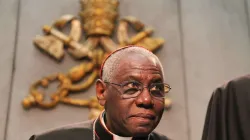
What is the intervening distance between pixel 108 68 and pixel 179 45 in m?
1.26

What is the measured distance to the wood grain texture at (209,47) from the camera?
2590mm

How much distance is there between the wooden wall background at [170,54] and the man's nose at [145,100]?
1.12 metres

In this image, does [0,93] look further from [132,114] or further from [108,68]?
[132,114]

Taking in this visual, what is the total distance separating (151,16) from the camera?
9.16 feet

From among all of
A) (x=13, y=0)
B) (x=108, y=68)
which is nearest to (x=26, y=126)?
(x=13, y=0)

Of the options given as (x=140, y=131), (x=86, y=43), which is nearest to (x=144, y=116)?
(x=140, y=131)

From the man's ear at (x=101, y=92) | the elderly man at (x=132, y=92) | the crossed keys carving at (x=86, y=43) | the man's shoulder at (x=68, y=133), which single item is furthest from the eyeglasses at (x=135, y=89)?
the crossed keys carving at (x=86, y=43)

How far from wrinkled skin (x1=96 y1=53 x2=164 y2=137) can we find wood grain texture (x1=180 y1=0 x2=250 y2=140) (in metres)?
1.11

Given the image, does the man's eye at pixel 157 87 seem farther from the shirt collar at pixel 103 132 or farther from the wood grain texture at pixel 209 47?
the wood grain texture at pixel 209 47

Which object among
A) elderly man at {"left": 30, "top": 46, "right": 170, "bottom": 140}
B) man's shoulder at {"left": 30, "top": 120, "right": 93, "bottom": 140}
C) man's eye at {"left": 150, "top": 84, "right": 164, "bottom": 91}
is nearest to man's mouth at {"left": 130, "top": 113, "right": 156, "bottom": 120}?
elderly man at {"left": 30, "top": 46, "right": 170, "bottom": 140}

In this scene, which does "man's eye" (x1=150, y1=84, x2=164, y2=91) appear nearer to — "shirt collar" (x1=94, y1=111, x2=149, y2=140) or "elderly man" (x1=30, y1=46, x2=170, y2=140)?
"elderly man" (x1=30, y1=46, x2=170, y2=140)

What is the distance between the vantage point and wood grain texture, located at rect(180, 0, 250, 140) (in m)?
2.59

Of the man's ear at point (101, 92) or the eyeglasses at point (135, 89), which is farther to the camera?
the man's ear at point (101, 92)

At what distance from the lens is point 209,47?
106 inches
